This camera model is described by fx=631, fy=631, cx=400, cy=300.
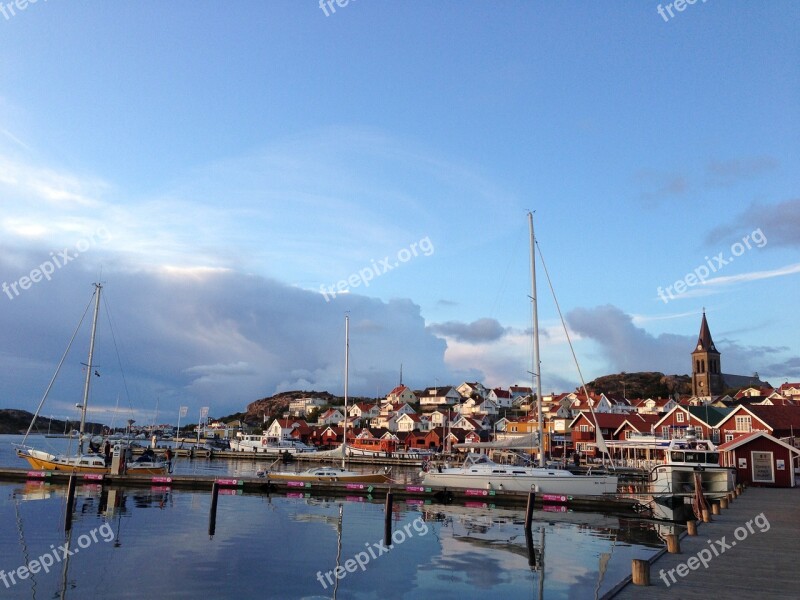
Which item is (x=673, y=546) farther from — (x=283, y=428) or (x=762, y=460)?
(x=283, y=428)

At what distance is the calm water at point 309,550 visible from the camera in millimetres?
21125

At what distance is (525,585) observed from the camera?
21906 millimetres

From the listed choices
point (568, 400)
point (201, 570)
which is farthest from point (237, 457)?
point (201, 570)

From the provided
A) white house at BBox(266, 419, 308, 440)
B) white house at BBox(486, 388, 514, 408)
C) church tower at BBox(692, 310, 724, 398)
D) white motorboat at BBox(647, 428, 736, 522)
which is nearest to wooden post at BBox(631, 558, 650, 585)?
white motorboat at BBox(647, 428, 736, 522)

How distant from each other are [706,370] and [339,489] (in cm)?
15814

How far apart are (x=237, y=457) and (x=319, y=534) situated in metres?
82.4

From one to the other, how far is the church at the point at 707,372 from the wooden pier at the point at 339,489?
152179 millimetres

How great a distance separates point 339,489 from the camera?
1940 inches

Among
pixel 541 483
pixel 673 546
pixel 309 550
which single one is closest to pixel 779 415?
pixel 541 483

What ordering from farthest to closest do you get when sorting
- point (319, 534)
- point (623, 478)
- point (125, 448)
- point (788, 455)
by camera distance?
point (623, 478) → point (125, 448) → point (788, 455) → point (319, 534)

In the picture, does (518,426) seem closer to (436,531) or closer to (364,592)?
(436,531)

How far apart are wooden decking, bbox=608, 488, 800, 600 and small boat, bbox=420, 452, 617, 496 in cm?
1402

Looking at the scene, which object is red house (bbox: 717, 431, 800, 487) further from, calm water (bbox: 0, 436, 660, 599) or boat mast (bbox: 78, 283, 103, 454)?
boat mast (bbox: 78, 283, 103, 454)

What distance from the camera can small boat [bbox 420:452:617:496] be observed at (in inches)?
1703
